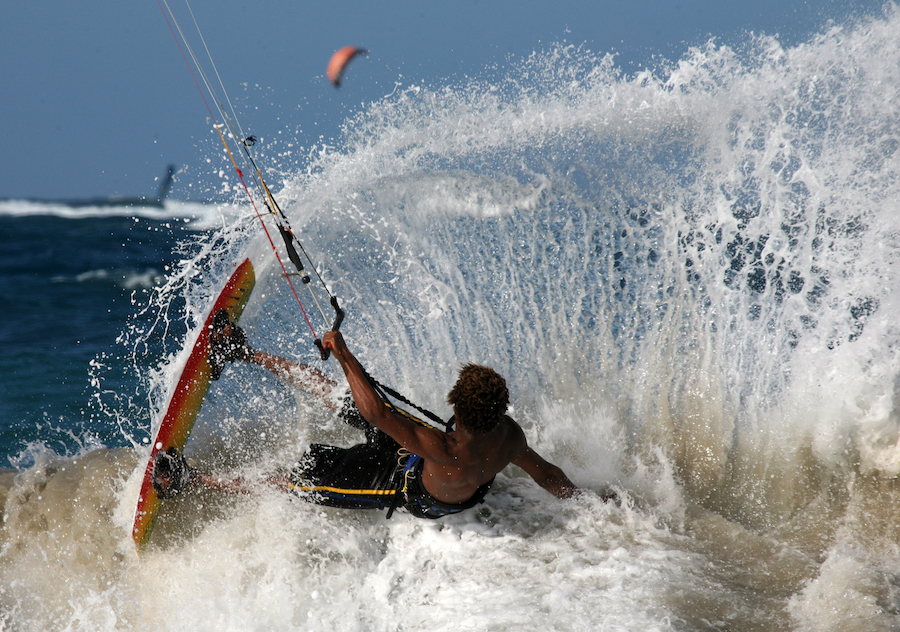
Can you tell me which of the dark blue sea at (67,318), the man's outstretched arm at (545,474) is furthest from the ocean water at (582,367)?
the dark blue sea at (67,318)

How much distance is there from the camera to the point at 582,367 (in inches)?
165

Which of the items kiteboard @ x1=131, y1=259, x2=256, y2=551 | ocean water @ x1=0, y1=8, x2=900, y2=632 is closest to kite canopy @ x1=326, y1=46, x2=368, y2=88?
ocean water @ x1=0, y1=8, x2=900, y2=632

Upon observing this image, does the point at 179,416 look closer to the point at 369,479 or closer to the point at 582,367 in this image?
the point at 369,479

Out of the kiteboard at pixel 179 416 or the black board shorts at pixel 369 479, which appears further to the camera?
the kiteboard at pixel 179 416

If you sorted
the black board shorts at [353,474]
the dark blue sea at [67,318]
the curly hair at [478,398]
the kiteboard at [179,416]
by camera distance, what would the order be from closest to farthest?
the curly hair at [478,398] → the black board shorts at [353,474] → the kiteboard at [179,416] → the dark blue sea at [67,318]

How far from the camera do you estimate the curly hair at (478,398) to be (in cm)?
241

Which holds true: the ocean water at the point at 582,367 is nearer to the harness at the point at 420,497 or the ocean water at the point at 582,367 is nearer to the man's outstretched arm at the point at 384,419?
the harness at the point at 420,497

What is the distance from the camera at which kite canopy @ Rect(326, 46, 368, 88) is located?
4777 mm

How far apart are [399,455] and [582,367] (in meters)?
1.71

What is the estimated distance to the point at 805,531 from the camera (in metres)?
3.02

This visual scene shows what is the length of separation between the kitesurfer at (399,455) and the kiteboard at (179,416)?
0.27 ft

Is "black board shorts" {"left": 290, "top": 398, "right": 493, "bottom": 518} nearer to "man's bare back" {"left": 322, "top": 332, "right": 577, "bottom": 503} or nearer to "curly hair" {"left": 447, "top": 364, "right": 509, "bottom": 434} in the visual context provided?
"man's bare back" {"left": 322, "top": 332, "right": 577, "bottom": 503}

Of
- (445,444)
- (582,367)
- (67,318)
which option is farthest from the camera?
(67,318)

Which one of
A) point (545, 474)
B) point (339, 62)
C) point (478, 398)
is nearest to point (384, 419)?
point (478, 398)
